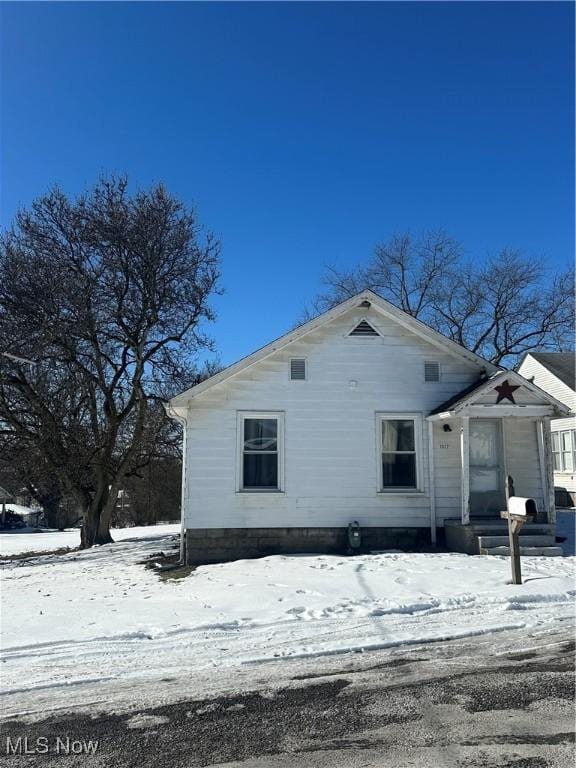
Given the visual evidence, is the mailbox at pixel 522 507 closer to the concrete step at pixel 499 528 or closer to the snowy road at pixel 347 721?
the snowy road at pixel 347 721

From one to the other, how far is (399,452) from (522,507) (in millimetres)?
4240

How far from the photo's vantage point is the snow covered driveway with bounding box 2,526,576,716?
222 inches

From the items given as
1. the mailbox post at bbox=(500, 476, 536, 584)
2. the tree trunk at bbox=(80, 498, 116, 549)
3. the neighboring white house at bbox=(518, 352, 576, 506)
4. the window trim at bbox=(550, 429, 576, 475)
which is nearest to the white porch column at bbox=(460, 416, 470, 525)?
the mailbox post at bbox=(500, 476, 536, 584)

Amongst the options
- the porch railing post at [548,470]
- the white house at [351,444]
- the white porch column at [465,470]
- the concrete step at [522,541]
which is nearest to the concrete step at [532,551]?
the concrete step at [522,541]

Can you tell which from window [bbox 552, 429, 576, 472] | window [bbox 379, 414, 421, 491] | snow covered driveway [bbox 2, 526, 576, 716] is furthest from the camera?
window [bbox 552, 429, 576, 472]

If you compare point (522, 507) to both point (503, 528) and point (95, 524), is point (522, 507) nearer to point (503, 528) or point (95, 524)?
point (503, 528)

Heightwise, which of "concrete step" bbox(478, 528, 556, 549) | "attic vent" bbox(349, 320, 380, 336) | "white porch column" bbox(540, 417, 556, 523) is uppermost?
"attic vent" bbox(349, 320, 380, 336)

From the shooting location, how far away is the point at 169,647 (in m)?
5.97

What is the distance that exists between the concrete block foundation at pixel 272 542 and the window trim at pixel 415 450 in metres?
0.79

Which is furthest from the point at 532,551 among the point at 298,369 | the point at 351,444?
the point at 298,369

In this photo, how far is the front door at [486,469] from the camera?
38.9 ft

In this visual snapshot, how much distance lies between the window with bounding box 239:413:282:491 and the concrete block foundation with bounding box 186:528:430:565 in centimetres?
90

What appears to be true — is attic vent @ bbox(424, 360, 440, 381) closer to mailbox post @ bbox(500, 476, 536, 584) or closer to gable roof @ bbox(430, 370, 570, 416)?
gable roof @ bbox(430, 370, 570, 416)

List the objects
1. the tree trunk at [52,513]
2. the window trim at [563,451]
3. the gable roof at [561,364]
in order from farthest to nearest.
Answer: the tree trunk at [52,513] → the window trim at [563,451] → the gable roof at [561,364]
